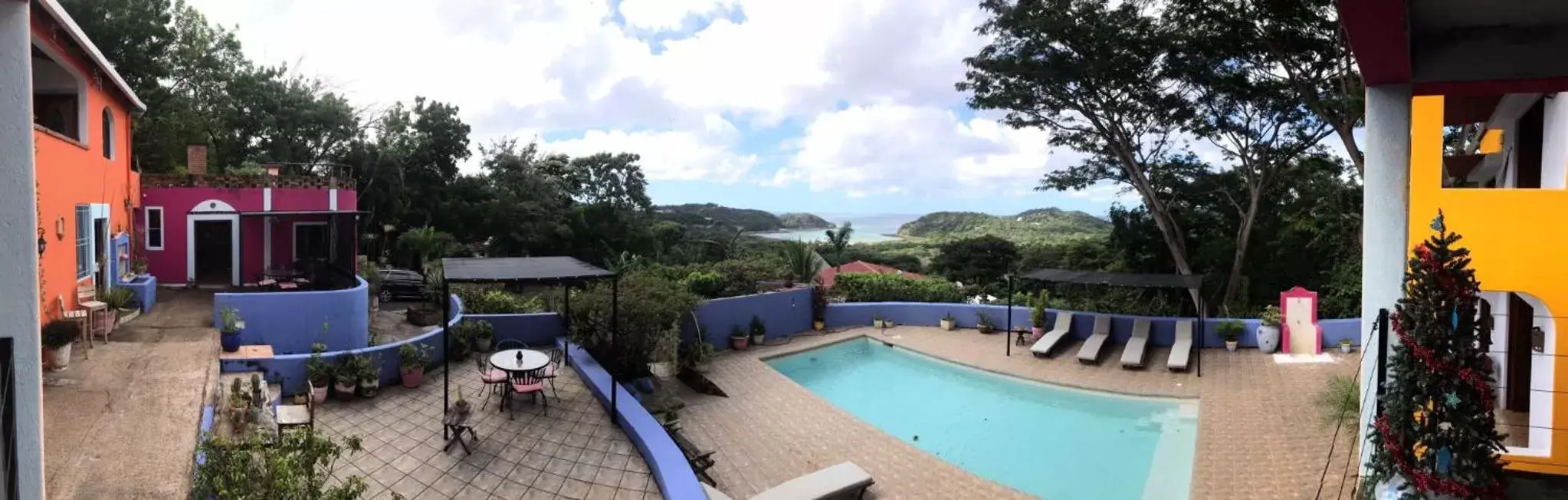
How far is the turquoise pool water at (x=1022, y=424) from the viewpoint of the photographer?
9.81 meters

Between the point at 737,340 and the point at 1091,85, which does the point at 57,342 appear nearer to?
the point at 737,340

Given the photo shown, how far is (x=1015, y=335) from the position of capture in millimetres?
17469

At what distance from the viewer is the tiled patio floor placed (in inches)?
278

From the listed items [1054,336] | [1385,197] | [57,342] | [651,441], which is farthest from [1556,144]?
[57,342]

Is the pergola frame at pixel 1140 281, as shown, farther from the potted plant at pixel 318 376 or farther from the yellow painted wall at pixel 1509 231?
the potted plant at pixel 318 376

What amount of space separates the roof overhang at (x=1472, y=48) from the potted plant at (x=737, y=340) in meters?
12.5

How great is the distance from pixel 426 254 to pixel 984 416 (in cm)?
1950

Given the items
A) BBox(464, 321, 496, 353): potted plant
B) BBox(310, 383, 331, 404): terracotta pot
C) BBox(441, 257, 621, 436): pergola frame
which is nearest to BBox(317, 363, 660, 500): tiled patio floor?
BBox(310, 383, 331, 404): terracotta pot

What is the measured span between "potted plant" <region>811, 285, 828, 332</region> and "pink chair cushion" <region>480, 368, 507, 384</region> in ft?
33.0

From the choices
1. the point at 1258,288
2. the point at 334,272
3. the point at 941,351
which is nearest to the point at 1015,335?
the point at 941,351

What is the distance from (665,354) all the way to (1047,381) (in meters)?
6.93

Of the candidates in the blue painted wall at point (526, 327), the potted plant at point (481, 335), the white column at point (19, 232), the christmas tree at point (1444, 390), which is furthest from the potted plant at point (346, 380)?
the christmas tree at point (1444, 390)

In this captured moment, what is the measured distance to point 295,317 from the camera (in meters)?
11.3

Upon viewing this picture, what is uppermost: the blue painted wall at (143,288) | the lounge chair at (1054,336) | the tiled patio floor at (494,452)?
the blue painted wall at (143,288)
